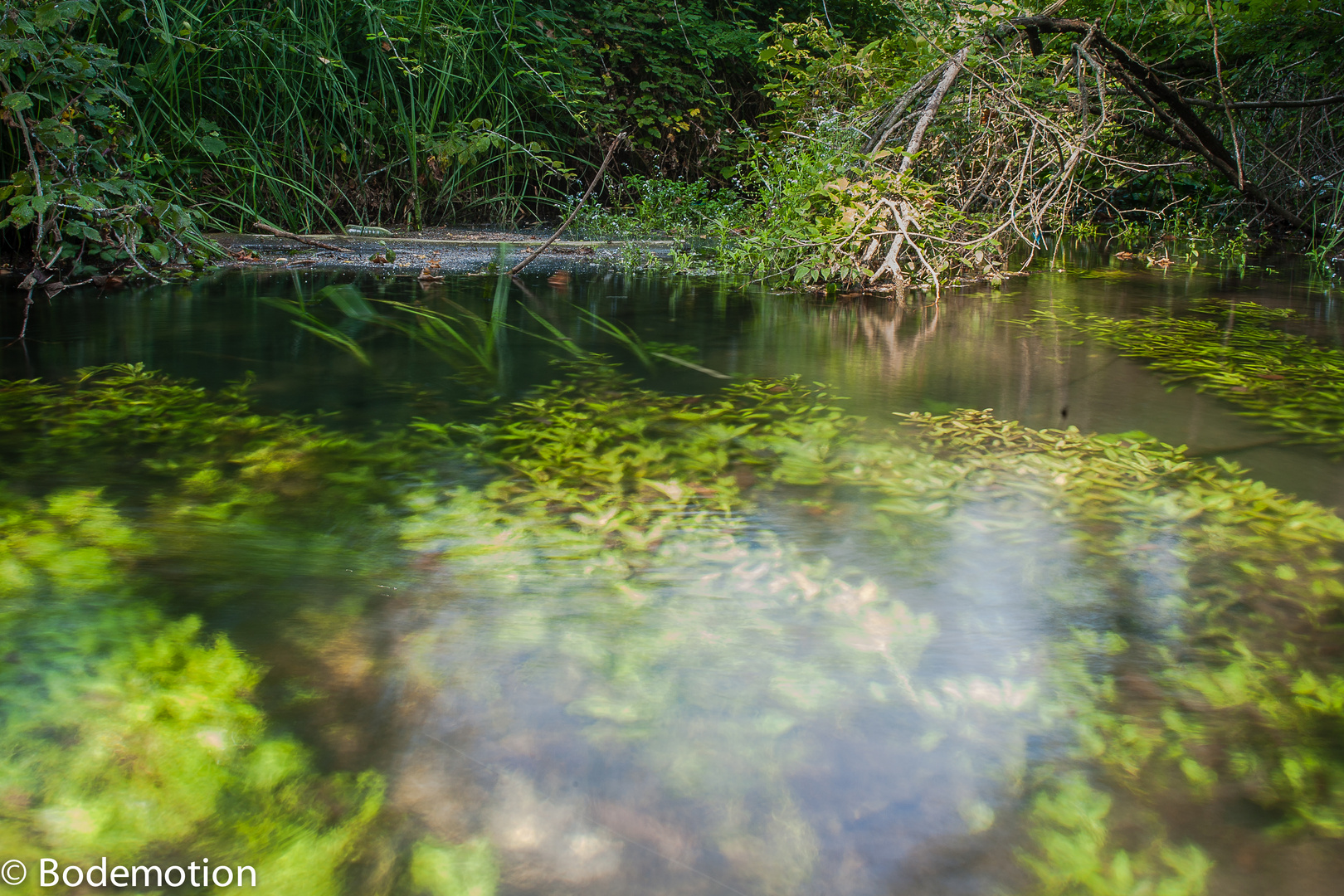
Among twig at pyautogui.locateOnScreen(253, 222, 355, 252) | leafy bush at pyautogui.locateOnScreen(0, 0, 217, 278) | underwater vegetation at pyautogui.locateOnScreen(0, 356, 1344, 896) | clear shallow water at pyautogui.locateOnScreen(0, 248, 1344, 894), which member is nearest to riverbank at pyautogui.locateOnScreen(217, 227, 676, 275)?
twig at pyautogui.locateOnScreen(253, 222, 355, 252)

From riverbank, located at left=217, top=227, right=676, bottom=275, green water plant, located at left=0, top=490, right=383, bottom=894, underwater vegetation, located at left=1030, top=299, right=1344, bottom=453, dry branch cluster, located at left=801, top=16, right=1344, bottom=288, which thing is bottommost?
green water plant, located at left=0, top=490, right=383, bottom=894

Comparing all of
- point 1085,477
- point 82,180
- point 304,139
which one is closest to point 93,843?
point 1085,477

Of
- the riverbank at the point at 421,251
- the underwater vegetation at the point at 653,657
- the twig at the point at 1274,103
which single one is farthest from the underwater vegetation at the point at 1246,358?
the riverbank at the point at 421,251

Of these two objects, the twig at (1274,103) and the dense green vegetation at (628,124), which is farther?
the twig at (1274,103)

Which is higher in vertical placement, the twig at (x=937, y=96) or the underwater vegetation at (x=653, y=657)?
the twig at (x=937, y=96)

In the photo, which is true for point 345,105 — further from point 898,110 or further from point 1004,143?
point 1004,143

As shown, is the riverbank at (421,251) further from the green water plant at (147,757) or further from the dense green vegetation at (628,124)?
the green water plant at (147,757)

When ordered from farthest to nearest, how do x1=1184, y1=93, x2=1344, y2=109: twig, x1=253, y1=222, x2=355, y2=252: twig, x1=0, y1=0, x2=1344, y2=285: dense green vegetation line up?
1. x1=1184, y1=93, x2=1344, y2=109: twig
2. x1=253, y1=222, x2=355, y2=252: twig
3. x1=0, y1=0, x2=1344, y2=285: dense green vegetation

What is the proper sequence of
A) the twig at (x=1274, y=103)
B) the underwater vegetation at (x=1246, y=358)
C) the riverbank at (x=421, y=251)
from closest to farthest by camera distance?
1. the underwater vegetation at (x=1246, y=358)
2. the riverbank at (x=421, y=251)
3. the twig at (x=1274, y=103)

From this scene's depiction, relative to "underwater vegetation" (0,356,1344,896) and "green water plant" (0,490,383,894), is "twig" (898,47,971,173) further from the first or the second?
"green water plant" (0,490,383,894)

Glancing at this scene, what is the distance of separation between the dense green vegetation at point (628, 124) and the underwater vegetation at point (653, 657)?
2224 millimetres

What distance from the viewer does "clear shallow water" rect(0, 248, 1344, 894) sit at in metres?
0.77

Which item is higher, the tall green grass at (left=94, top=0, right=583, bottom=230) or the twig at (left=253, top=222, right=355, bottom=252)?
the tall green grass at (left=94, top=0, right=583, bottom=230)

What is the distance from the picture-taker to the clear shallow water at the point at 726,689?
0.77 meters
